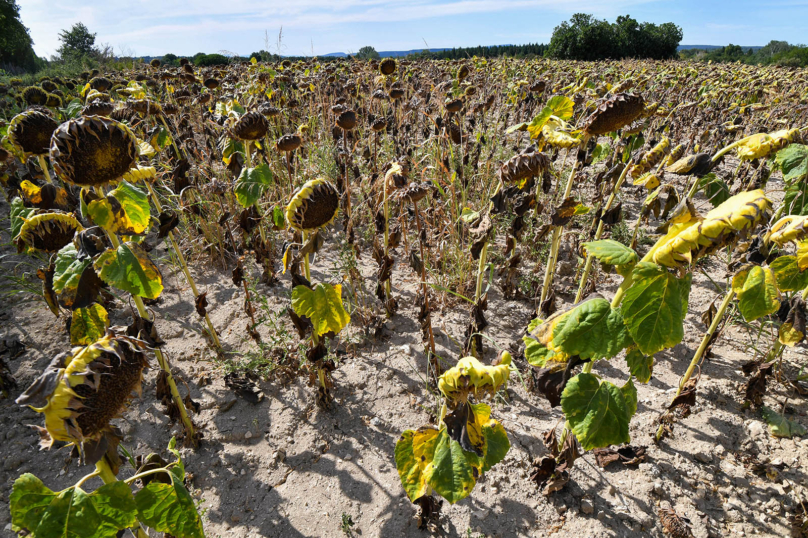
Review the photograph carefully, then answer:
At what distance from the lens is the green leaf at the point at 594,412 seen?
136 cm

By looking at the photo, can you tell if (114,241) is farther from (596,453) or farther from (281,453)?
(596,453)

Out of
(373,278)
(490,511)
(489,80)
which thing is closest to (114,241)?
(490,511)

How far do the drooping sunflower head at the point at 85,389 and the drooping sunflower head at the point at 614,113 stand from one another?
2066mm

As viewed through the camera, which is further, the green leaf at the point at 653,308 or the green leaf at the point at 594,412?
the green leaf at the point at 594,412

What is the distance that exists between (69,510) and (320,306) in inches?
42.1

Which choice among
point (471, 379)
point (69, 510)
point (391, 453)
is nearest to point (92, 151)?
point (69, 510)

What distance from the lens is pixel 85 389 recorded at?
976 mm

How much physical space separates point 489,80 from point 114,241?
858 centimetres

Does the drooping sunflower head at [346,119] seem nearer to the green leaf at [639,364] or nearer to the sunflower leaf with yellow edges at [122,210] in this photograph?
the sunflower leaf with yellow edges at [122,210]

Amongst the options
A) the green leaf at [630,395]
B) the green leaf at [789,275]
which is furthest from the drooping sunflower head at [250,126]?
the green leaf at [789,275]

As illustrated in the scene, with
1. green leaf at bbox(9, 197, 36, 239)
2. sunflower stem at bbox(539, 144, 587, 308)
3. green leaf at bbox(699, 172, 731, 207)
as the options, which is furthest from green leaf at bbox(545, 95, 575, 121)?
green leaf at bbox(9, 197, 36, 239)

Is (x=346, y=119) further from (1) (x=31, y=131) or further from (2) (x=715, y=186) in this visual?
(2) (x=715, y=186)

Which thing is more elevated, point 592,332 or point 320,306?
point 592,332

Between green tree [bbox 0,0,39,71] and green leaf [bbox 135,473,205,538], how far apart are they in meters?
34.9
